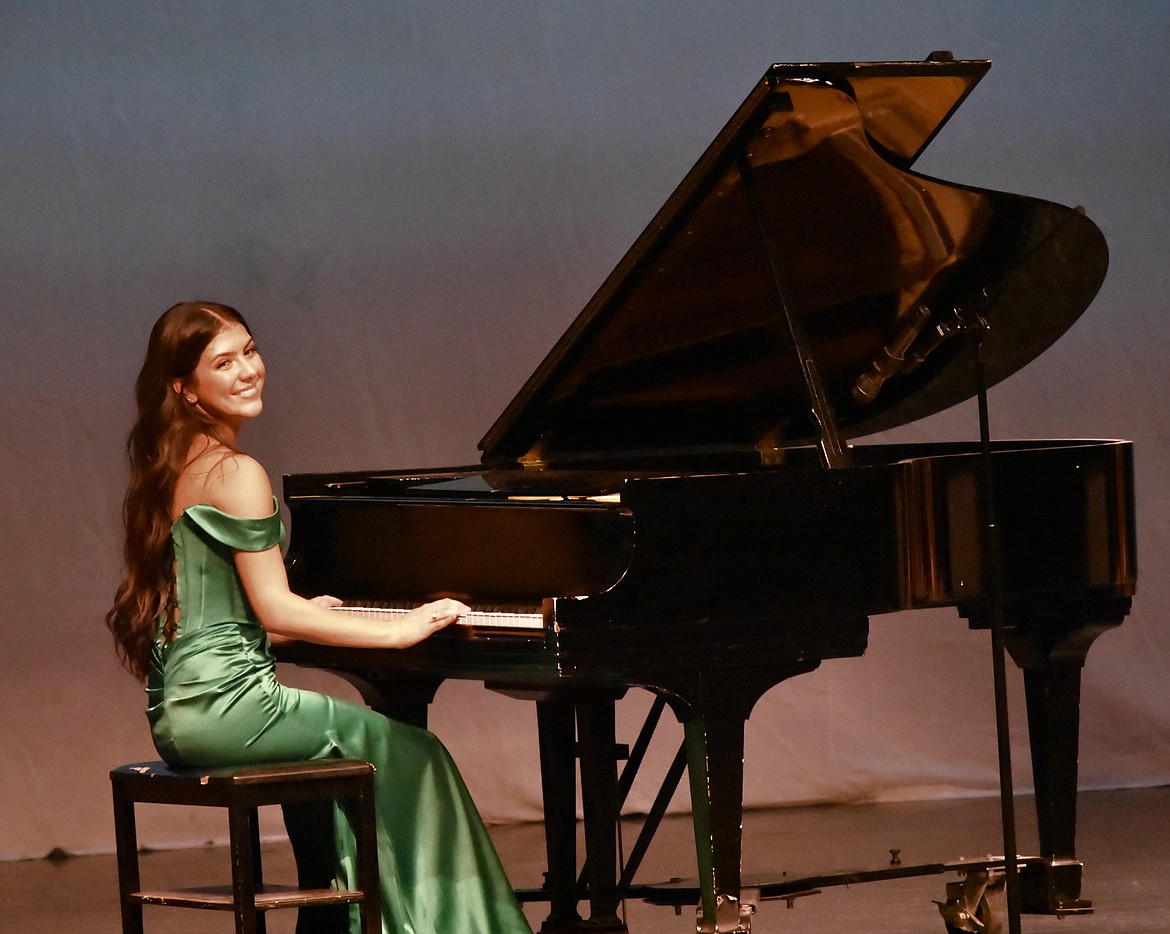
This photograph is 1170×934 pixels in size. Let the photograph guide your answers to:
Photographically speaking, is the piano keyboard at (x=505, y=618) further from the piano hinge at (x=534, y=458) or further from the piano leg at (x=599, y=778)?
the piano hinge at (x=534, y=458)

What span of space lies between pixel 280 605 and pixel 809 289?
1.40m

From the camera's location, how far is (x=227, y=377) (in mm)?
3166

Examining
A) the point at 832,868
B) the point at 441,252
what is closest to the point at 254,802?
the point at 832,868

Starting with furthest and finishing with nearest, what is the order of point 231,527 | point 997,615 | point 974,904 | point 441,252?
1. point 441,252
2. point 974,904
3. point 997,615
4. point 231,527

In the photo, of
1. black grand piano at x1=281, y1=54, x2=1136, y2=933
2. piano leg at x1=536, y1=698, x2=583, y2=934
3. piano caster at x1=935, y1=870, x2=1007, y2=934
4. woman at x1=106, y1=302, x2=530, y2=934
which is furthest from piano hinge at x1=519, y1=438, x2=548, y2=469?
piano caster at x1=935, y1=870, x2=1007, y2=934

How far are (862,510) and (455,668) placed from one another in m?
0.79

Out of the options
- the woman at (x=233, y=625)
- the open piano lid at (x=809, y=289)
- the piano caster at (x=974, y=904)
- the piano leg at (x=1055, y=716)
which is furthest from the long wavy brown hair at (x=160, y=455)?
the piano caster at (x=974, y=904)

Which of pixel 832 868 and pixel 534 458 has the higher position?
pixel 534 458

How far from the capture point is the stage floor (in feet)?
14.2

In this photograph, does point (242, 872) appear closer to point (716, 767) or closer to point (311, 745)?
point (311, 745)

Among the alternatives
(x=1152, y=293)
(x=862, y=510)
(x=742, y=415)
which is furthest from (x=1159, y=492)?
(x=862, y=510)

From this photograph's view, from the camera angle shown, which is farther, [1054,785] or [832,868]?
[832,868]

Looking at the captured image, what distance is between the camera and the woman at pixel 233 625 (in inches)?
123

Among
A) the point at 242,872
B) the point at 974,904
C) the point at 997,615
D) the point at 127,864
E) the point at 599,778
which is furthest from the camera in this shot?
the point at 974,904
